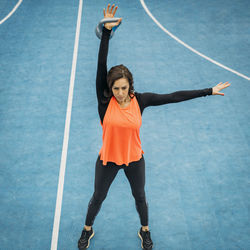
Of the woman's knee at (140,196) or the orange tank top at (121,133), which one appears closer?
the orange tank top at (121,133)

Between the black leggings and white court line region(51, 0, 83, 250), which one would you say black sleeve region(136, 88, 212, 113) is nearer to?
the black leggings

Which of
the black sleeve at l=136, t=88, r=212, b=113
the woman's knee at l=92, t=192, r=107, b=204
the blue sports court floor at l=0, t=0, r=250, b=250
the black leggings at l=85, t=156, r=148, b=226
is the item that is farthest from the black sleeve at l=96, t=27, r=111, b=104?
the blue sports court floor at l=0, t=0, r=250, b=250

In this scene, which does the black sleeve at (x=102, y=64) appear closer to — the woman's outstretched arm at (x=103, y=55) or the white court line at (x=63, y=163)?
the woman's outstretched arm at (x=103, y=55)

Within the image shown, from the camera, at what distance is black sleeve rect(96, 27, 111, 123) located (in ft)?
7.77

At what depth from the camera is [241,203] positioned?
378cm

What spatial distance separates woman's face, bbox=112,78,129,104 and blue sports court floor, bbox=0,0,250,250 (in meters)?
1.82

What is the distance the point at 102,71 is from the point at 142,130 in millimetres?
2396

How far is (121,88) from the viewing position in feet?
7.88

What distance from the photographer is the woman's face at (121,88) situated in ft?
7.82

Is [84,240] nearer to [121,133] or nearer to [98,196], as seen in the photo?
[98,196]

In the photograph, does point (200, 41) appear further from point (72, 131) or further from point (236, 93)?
point (72, 131)

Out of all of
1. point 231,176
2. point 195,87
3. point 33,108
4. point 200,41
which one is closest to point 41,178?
point 33,108

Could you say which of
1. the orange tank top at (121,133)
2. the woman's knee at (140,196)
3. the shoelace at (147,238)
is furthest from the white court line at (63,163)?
the orange tank top at (121,133)

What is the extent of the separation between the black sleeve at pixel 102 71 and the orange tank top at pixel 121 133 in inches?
2.4
